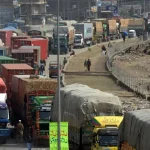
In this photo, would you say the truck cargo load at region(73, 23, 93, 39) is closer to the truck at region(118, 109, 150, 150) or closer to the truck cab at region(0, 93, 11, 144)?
the truck cab at region(0, 93, 11, 144)

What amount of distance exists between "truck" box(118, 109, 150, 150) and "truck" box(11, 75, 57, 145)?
9511 millimetres

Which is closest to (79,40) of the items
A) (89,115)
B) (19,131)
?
(19,131)

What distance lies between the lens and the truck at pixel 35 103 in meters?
32.0

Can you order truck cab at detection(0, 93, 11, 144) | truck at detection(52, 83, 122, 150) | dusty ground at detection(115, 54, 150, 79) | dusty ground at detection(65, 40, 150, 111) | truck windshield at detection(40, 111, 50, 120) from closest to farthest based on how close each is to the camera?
1. truck at detection(52, 83, 122, 150)
2. truck cab at detection(0, 93, 11, 144)
3. truck windshield at detection(40, 111, 50, 120)
4. dusty ground at detection(65, 40, 150, 111)
5. dusty ground at detection(115, 54, 150, 79)

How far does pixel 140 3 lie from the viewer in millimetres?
189375

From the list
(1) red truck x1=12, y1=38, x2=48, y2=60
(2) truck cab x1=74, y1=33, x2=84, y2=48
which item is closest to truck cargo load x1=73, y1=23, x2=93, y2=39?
(2) truck cab x1=74, y1=33, x2=84, y2=48

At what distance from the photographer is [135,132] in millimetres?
20750

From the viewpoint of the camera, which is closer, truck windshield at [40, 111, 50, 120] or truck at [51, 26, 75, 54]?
truck windshield at [40, 111, 50, 120]

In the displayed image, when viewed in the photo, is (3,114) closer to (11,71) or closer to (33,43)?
(11,71)

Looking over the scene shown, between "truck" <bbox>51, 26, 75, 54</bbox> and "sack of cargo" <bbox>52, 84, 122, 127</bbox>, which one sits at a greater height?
"sack of cargo" <bbox>52, 84, 122, 127</bbox>

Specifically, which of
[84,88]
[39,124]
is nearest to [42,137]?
[39,124]

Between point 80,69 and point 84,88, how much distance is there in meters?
39.5

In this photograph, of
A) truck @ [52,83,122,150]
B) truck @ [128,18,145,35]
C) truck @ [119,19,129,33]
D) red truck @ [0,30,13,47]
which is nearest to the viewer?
truck @ [52,83,122,150]

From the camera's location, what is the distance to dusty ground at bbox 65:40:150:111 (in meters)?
39.4
